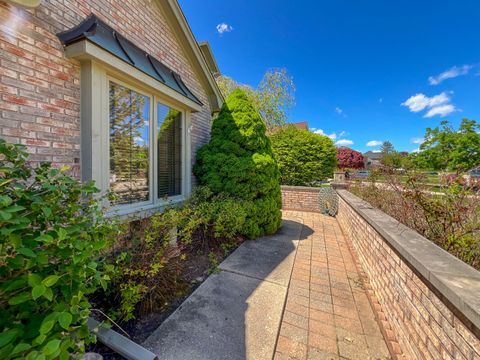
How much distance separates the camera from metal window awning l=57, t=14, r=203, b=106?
2.42 metres

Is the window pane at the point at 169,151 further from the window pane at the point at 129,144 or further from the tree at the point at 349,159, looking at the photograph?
the tree at the point at 349,159

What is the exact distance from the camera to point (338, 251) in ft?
14.8

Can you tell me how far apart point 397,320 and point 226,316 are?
1851mm

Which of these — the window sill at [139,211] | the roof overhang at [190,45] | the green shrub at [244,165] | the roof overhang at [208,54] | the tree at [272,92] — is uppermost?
the tree at [272,92]

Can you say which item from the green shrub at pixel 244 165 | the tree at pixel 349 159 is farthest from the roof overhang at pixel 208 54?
the tree at pixel 349 159

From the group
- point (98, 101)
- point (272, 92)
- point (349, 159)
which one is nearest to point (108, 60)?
point (98, 101)

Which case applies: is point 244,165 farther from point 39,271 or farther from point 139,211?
point 39,271

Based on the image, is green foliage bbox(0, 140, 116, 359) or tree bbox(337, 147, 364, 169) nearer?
green foliage bbox(0, 140, 116, 359)

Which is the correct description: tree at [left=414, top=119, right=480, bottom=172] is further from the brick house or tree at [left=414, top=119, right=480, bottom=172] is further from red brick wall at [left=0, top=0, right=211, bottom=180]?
red brick wall at [left=0, top=0, right=211, bottom=180]

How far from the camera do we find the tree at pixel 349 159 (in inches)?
805

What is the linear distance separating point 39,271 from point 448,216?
3877 millimetres

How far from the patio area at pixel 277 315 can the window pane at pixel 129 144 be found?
6.38 feet

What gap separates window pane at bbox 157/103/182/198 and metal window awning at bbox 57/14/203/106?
589 millimetres

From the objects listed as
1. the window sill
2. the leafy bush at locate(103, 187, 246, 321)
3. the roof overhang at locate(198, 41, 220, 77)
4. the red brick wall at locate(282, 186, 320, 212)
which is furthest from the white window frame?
the red brick wall at locate(282, 186, 320, 212)
